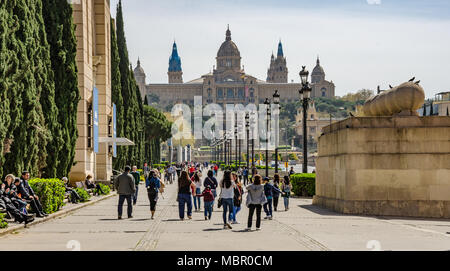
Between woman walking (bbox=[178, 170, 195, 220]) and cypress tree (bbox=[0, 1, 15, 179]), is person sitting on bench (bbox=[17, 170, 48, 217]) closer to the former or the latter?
cypress tree (bbox=[0, 1, 15, 179])

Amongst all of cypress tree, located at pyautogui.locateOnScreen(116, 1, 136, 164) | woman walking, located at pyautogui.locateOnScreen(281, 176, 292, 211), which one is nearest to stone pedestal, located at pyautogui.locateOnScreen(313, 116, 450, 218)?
woman walking, located at pyautogui.locateOnScreen(281, 176, 292, 211)

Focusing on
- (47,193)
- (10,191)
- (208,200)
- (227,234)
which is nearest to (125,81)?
(47,193)

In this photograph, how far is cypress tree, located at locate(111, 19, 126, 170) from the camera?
135 feet

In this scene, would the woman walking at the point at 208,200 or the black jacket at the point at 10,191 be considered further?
the woman walking at the point at 208,200

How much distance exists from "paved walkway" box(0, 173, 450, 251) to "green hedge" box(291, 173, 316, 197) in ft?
31.2

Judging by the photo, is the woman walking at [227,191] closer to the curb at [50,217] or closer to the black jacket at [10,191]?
the curb at [50,217]

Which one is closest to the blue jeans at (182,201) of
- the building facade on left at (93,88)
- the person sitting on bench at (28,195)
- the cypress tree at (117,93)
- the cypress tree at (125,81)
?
the person sitting on bench at (28,195)

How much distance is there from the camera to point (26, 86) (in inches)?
801

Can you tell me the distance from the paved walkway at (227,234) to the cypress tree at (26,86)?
242 centimetres

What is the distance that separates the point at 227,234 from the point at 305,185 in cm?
1590

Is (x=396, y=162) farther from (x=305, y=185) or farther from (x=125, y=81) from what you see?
(x=125, y=81)

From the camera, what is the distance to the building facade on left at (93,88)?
30.8 m
